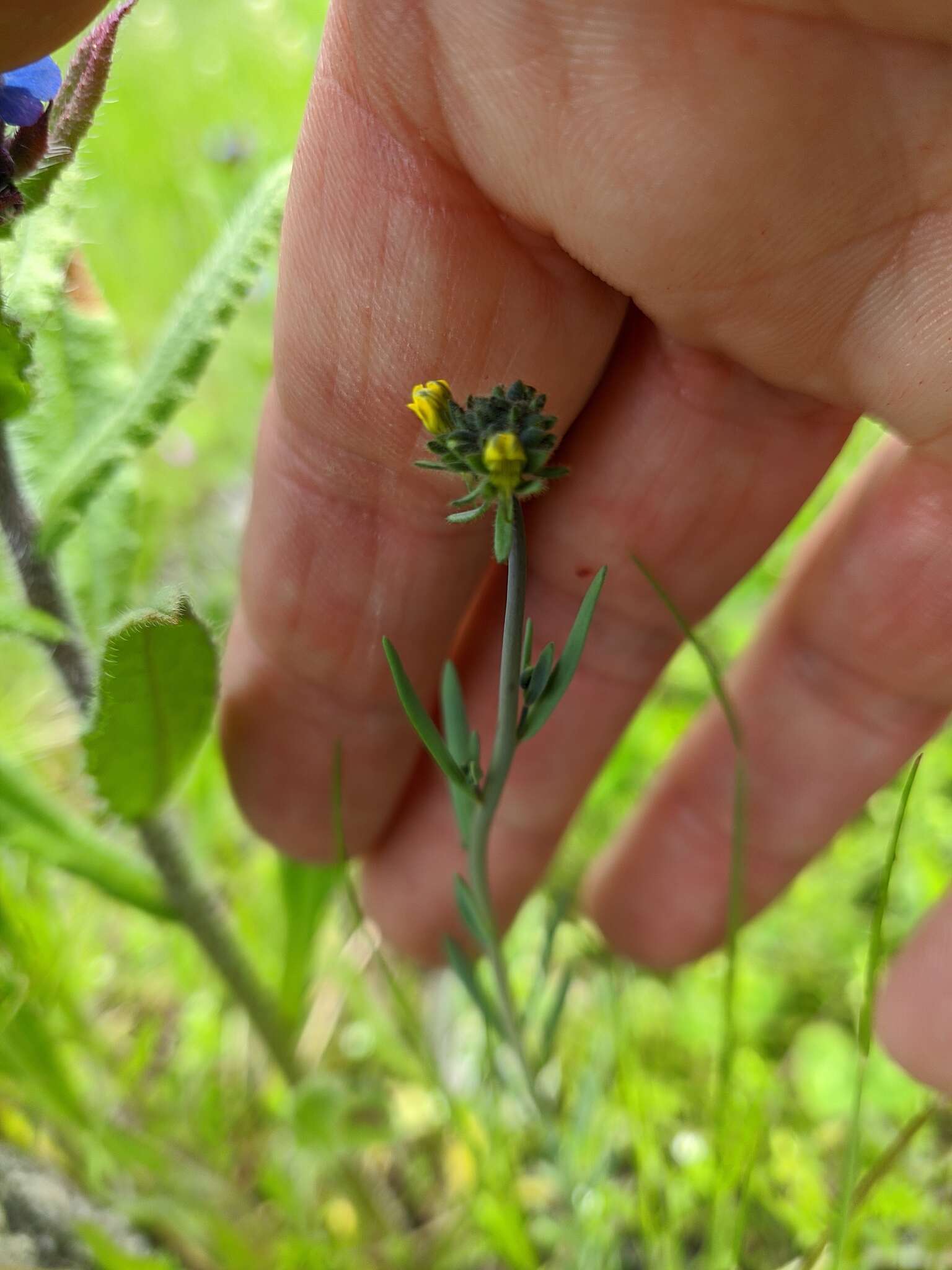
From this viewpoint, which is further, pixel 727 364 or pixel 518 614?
pixel 727 364

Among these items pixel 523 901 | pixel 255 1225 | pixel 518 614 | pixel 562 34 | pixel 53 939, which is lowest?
pixel 255 1225

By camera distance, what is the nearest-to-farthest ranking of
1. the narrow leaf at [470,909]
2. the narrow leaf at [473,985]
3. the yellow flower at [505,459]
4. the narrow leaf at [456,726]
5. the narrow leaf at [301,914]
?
the yellow flower at [505,459]
the narrow leaf at [456,726]
the narrow leaf at [470,909]
the narrow leaf at [473,985]
the narrow leaf at [301,914]

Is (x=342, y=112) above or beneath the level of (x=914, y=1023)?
above

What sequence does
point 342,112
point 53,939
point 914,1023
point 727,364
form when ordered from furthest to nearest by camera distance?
point 53,939 < point 914,1023 < point 727,364 < point 342,112

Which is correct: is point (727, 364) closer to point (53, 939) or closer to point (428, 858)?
point (428, 858)

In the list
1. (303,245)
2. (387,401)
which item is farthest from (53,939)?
(303,245)

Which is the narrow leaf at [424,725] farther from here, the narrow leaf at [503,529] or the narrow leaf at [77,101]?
the narrow leaf at [77,101]

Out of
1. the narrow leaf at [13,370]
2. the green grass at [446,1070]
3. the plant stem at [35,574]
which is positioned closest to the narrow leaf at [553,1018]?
A: the green grass at [446,1070]

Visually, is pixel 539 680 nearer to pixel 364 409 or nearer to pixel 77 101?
pixel 364 409
